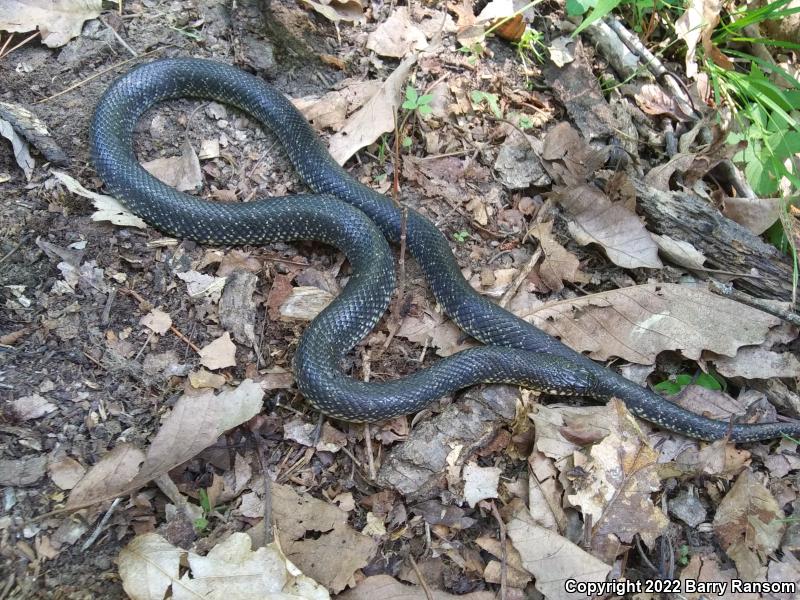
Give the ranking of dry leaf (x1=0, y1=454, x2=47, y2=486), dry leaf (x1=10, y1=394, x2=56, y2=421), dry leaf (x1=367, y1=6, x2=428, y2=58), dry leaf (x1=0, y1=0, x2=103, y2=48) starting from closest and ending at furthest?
dry leaf (x1=0, y1=454, x2=47, y2=486) < dry leaf (x1=10, y1=394, x2=56, y2=421) < dry leaf (x1=0, y1=0, x2=103, y2=48) < dry leaf (x1=367, y1=6, x2=428, y2=58)

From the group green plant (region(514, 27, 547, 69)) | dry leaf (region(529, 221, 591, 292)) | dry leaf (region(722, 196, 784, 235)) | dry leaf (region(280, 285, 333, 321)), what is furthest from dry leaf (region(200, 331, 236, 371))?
dry leaf (region(722, 196, 784, 235))

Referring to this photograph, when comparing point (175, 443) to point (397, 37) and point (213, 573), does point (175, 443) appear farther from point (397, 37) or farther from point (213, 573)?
point (397, 37)

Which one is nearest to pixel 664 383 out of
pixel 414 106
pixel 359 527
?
pixel 359 527

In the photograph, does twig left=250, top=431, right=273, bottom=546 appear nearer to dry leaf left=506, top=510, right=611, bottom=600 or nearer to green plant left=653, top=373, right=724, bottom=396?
dry leaf left=506, top=510, right=611, bottom=600

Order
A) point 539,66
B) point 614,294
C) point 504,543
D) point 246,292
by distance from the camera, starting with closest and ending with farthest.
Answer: point 504,543 → point 246,292 → point 614,294 → point 539,66

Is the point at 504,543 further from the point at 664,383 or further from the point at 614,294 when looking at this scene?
the point at 614,294

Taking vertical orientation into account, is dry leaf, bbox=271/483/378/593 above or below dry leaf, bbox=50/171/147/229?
below

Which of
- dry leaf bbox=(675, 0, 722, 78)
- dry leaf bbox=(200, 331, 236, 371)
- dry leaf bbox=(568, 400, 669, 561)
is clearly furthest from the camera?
dry leaf bbox=(675, 0, 722, 78)

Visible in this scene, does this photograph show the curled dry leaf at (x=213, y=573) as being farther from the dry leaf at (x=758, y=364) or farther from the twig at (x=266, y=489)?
the dry leaf at (x=758, y=364)
